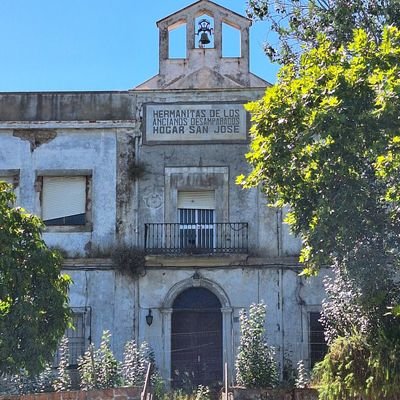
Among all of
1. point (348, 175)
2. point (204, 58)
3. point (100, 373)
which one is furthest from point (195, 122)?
point (348, 175)

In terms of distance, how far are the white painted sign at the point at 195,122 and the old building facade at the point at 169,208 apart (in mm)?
27

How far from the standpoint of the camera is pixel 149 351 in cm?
2038

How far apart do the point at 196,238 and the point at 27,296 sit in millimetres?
8049

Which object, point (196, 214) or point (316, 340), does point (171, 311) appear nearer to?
point (196, 214)

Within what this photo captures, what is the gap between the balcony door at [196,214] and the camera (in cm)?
2167

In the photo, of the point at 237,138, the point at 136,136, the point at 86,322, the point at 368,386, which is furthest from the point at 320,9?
the point at 86,322

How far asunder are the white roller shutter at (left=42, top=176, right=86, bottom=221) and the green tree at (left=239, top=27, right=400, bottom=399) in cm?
949

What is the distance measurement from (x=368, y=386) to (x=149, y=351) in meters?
8.09

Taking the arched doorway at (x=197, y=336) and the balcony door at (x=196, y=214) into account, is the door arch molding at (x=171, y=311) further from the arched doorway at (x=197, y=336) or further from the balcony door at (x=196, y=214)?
the balcony door at (x=196, y=214)

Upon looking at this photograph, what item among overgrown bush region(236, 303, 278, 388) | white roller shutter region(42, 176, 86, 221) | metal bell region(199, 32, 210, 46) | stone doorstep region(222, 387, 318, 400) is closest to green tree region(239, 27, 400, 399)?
stone doorstep region(222, 387, 318, 400)

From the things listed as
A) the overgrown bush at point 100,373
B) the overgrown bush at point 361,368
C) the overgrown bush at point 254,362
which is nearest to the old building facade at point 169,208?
the overgrown bush at point 254,362

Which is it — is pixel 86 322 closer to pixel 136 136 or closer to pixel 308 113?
pixel 136 136

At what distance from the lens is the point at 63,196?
72.0 feet

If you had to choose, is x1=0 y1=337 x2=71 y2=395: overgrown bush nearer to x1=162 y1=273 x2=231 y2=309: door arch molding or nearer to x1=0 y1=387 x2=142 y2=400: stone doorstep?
x1=0 y1=387 x2=142 y2=400: stone doorstep
